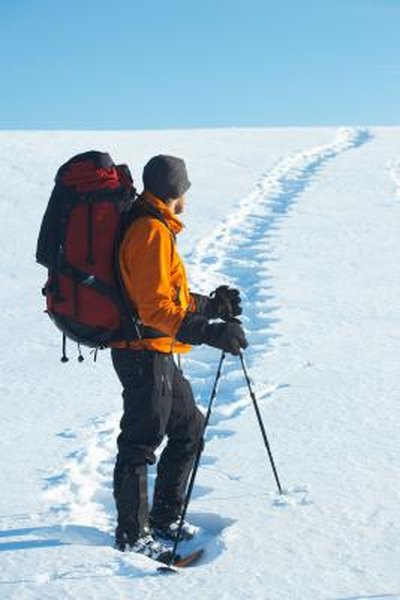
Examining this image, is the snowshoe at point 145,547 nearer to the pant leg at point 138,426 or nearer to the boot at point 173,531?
the pant leg at point 138,426

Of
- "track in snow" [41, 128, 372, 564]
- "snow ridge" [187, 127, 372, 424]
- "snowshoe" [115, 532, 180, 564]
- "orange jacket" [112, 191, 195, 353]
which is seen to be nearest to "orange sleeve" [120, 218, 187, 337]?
"orange jacket" [112, 191, 195, 353]

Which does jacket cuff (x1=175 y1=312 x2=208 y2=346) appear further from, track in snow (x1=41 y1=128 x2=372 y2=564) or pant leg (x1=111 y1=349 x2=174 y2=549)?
track in snow (x1=41 y1=128 x2=372 y2=564)

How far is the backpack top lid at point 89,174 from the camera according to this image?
329 cm

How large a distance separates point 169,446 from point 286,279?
486cm

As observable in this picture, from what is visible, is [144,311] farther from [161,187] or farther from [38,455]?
[38,455]

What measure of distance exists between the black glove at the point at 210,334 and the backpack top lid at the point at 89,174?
0.60 metres

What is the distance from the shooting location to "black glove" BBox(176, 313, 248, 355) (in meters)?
3.29

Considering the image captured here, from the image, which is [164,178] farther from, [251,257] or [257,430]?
[251,257]

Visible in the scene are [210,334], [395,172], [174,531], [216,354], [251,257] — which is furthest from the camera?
[395,172]

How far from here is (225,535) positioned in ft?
11.5

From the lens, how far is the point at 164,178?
11.2ft

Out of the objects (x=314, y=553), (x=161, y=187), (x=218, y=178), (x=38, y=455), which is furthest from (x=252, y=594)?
(x=218, y=178)

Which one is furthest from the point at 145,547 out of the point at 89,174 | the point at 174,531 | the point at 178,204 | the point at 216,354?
the point at 216,354

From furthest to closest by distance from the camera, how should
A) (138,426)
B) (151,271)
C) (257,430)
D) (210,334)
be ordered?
1. (257,430)
2. (138,426)
3. (210,334)
4. (151,271)
